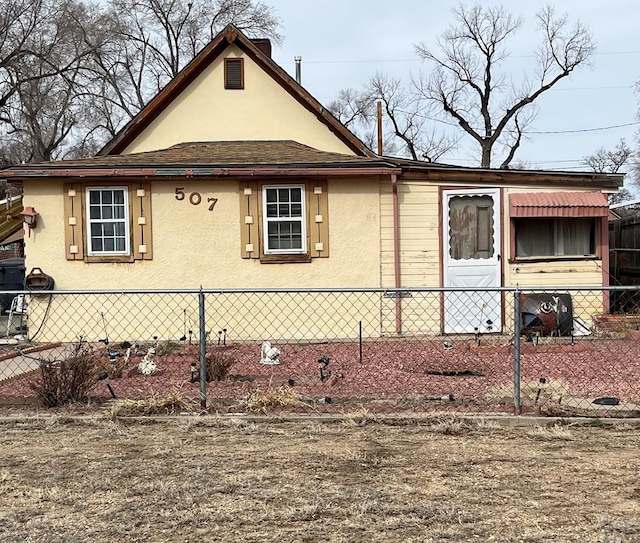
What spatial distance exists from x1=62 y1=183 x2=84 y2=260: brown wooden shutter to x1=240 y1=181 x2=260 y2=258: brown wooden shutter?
260 centimetres

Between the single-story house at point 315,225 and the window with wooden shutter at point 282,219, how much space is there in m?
0.02

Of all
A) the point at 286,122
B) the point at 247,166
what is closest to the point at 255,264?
the point at 247,166

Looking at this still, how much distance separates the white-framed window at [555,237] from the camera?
38.4 ft

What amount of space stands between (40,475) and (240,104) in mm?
10758

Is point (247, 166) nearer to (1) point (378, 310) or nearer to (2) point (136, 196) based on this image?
(2) point (136, 196)

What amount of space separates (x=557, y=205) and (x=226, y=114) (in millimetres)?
6824

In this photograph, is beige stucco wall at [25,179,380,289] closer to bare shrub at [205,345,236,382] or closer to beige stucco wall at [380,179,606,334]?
beige stucco wall at [380,179,606,334]

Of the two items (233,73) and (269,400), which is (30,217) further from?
(269,400)

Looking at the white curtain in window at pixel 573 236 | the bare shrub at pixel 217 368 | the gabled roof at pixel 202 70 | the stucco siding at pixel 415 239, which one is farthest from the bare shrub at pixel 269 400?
the gabled roof at pixel 202 70

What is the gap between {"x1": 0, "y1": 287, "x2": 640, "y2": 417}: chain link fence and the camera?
20.9 feet

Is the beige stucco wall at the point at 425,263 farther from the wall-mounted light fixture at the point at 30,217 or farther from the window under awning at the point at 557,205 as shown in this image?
the wall-mounted light fixture at the point at 30,217

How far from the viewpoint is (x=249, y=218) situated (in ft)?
36.8

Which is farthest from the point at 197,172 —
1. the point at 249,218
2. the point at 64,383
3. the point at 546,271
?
the point at 546,271

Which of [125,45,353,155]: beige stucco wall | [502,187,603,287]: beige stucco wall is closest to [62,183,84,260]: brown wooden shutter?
[125,45,353,155]: beige stucco wall
